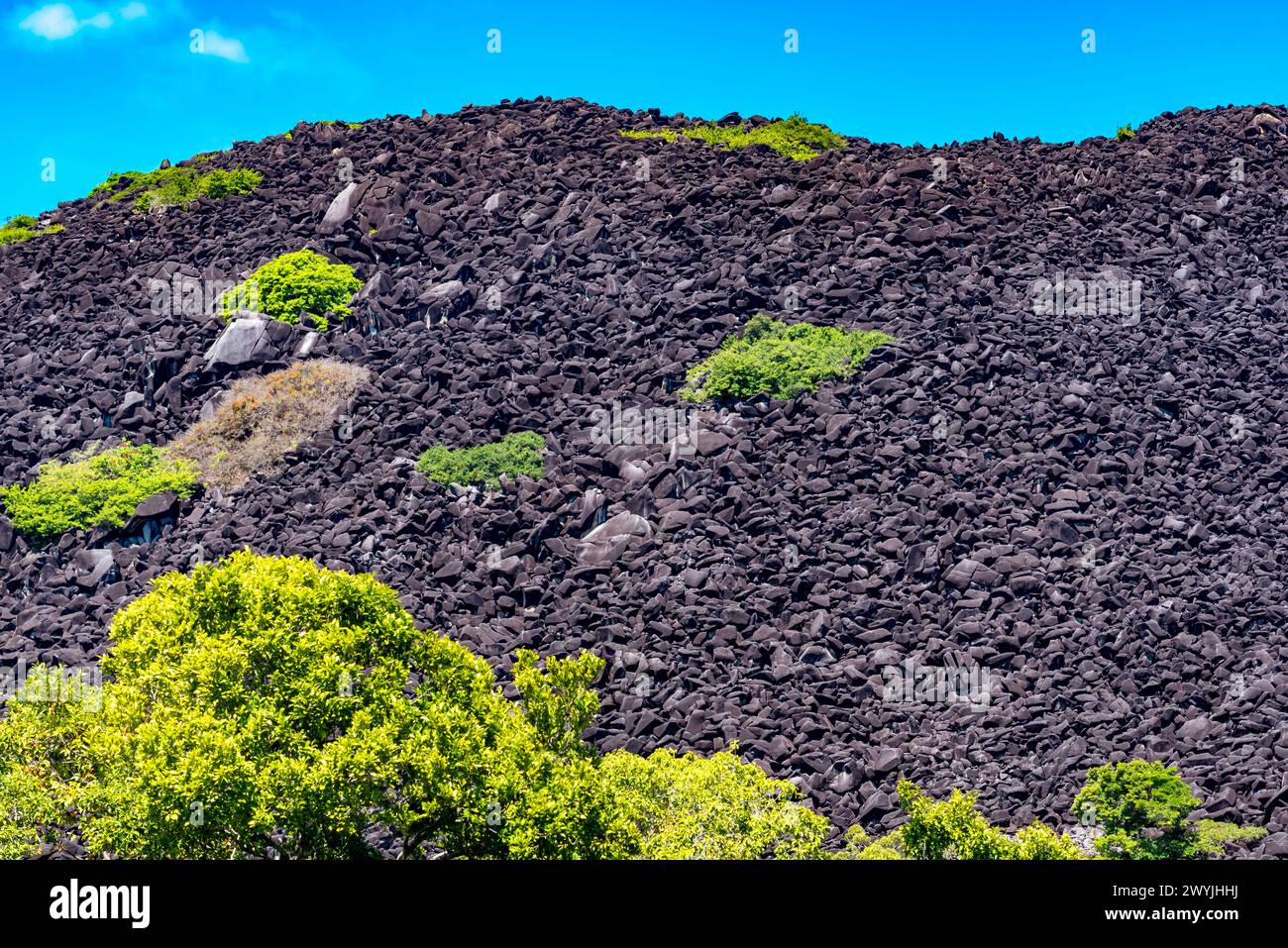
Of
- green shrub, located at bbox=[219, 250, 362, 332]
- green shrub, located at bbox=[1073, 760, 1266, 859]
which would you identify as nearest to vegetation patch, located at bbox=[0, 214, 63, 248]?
green shrub, located at bbox=[219, 250, 362, 332]

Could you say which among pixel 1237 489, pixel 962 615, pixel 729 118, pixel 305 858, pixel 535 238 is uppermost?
pixel 729 118

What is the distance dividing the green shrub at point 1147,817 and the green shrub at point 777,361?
50.0 feet

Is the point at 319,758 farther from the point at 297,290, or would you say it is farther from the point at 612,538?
the point at 297,290

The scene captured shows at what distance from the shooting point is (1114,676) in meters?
30.8

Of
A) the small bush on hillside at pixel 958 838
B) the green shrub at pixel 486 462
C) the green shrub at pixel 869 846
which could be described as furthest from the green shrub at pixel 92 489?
the small bush on hillside at pixel 958 838

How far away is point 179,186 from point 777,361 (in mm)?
25779

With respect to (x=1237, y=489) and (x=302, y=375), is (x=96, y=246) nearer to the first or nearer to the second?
(x=302, y=375)

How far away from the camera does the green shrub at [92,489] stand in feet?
126

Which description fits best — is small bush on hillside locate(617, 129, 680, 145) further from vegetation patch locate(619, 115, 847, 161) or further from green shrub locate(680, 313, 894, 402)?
green shrub locate(680, 313, 894, 402)

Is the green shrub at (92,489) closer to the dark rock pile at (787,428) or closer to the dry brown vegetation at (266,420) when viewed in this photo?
the dark rock pile at (787,428)

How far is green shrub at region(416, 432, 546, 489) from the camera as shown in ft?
124

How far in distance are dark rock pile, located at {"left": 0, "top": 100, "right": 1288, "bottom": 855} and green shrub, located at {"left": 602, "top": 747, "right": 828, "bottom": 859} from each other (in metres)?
2.97

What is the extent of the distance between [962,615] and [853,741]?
460 centimetres

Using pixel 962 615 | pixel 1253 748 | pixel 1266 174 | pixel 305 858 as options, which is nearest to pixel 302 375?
pixel 962 615
